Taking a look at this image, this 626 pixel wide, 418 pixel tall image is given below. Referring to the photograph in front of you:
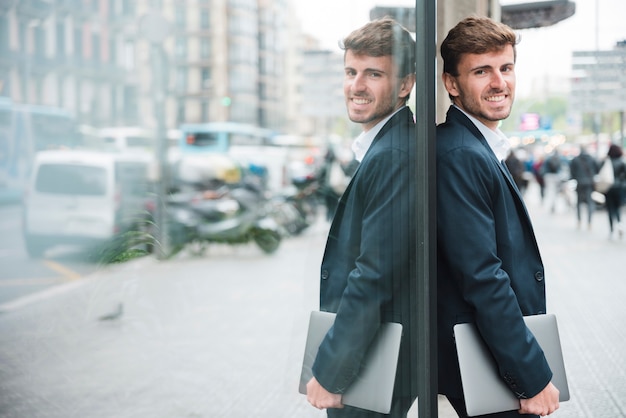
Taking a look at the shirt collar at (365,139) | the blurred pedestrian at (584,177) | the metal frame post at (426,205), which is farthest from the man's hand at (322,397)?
the blurred pedestrian at (584,177)

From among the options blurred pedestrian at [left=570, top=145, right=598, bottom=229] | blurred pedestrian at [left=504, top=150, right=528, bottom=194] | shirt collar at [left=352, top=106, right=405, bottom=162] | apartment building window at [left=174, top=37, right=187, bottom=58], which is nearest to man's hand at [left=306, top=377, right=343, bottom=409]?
shirt collar at [left=352, top=106, right=405, bottom=162]

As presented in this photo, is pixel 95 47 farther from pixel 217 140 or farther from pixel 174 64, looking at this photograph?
pixel 217 140

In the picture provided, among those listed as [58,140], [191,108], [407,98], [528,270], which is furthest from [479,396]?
[191,108]

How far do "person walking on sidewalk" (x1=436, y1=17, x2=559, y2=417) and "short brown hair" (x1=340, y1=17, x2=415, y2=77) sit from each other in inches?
4.2

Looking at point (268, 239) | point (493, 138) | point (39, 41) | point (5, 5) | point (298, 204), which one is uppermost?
point (5, 5)

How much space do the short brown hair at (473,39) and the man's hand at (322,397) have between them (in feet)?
2.90

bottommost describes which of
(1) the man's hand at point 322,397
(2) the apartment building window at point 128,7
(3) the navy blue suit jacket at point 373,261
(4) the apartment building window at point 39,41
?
(1) the man's hand at point 322,397

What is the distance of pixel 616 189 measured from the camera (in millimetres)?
2668

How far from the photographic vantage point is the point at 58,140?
266cm

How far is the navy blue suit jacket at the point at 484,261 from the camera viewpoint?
5.60 feet

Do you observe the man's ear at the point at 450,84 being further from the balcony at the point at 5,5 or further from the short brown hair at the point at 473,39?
the balcony at the point at 5,5

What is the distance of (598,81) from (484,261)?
1.08 meters

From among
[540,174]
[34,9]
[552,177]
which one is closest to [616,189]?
[540,174]

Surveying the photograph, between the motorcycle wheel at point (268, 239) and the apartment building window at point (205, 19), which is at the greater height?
the apartment building window at point (205, 19)
